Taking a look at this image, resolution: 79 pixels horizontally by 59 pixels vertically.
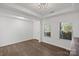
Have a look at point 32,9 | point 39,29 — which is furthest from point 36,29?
point 32,9

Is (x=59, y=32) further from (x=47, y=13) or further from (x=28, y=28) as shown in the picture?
(x=28, y=28)

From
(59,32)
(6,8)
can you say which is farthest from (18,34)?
(59,32)

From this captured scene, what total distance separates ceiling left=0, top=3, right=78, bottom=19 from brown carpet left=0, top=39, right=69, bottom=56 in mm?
571

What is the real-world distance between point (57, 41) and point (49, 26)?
35cm

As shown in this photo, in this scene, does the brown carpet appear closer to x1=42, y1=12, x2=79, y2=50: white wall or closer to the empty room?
the empty room

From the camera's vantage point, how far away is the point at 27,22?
5.67 ft

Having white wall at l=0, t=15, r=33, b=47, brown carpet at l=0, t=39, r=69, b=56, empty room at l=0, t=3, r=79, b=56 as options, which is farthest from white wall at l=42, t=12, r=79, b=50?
white wall at l=0, t=15, r=33, b=47

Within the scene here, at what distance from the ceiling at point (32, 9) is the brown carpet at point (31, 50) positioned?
57 centimetres

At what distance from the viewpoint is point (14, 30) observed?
1685 mm

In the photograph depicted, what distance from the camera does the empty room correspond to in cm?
146

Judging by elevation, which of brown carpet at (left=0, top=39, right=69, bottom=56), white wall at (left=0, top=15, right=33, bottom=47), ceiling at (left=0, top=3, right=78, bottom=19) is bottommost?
brown carpet at (left=0, top=39, right=69, bottom=56)

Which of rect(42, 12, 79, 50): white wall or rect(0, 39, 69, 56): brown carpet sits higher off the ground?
rect(42, 12, 79, 50): white wall

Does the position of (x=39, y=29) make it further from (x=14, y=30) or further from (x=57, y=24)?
(x=14, y=30)

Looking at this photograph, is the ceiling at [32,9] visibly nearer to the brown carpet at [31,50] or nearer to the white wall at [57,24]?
the white wall at [57,24]
